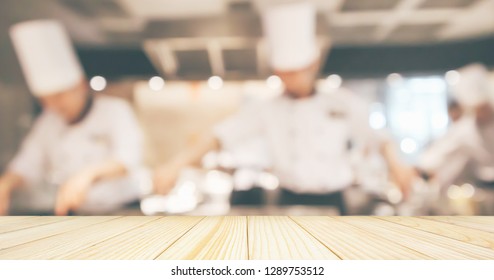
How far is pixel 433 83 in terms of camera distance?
85.4 inches

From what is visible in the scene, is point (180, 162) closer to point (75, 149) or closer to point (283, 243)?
point (75, 149)

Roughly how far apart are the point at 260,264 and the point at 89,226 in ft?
2.94

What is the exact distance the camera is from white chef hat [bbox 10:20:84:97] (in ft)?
7.01

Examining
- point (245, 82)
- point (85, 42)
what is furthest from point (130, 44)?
point (245, 82)

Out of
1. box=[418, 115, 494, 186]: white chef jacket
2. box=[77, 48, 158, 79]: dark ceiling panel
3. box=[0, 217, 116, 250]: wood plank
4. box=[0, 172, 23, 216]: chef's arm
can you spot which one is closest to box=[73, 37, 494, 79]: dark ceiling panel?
box=[77, 48, 158, 79]: dark ceiling panel

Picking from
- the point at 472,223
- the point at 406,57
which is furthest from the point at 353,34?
the point at 472,223

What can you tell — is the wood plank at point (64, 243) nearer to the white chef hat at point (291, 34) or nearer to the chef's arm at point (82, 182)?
the chef's arm at point (82, 182)

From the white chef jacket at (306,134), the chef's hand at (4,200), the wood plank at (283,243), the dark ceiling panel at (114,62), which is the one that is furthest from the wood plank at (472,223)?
the chef's hand at (4,200)

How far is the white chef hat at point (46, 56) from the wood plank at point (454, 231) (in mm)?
1837

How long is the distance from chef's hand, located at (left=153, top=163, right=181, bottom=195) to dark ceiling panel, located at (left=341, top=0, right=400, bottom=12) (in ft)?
Answer: 4.12

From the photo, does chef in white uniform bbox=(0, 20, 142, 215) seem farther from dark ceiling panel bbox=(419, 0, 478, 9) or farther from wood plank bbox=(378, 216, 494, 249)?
dark ceiling panel bbox=(419, 0, 478, 9)

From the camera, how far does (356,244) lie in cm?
114

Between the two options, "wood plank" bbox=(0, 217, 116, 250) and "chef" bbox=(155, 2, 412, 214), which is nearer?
"wood plank" bbox=(0, 217, 116, 250)

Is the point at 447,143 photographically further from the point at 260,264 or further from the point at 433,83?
the point at 260,264
